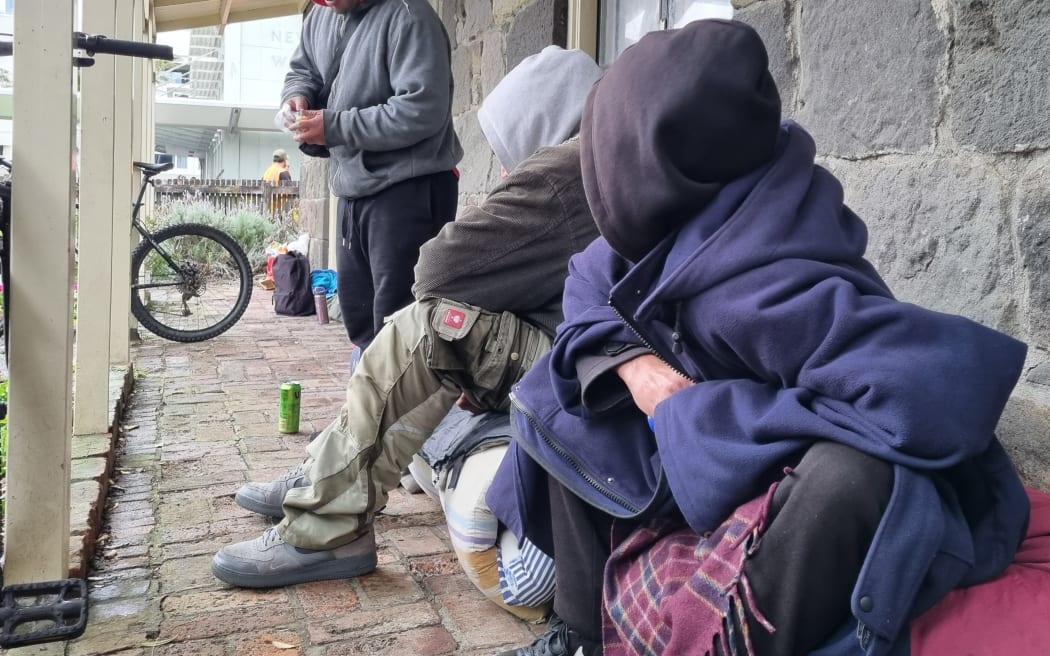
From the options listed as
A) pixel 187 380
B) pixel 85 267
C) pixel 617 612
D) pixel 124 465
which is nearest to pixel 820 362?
pixel 617 612

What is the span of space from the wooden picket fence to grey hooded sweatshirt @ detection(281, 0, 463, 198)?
11.6m

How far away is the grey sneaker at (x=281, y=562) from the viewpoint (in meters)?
2.43

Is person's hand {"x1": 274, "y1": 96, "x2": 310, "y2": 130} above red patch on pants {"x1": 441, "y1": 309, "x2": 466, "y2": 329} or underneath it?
above

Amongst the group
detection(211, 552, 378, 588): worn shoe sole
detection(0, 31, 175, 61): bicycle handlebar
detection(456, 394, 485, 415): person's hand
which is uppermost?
detection(0, 31, 175, 61): bicycle handlebar

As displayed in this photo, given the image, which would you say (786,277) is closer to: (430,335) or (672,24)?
(430,335)

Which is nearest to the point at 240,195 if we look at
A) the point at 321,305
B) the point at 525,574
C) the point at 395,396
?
the point at 321,305

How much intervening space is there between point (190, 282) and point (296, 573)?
4830mm

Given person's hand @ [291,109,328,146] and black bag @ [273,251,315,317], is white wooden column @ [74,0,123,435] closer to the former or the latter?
person's hand @ [291,109,328,146]

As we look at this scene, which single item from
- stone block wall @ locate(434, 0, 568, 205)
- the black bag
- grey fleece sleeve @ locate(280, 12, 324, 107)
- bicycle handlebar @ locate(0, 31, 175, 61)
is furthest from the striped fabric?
the black bag

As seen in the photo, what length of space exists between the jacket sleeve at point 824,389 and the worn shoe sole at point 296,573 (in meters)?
1.31

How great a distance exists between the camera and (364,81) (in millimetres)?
3479

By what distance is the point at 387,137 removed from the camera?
3.28m

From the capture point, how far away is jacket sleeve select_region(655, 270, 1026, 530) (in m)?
1.26

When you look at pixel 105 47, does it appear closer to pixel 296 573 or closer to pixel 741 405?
pixel 296 573
